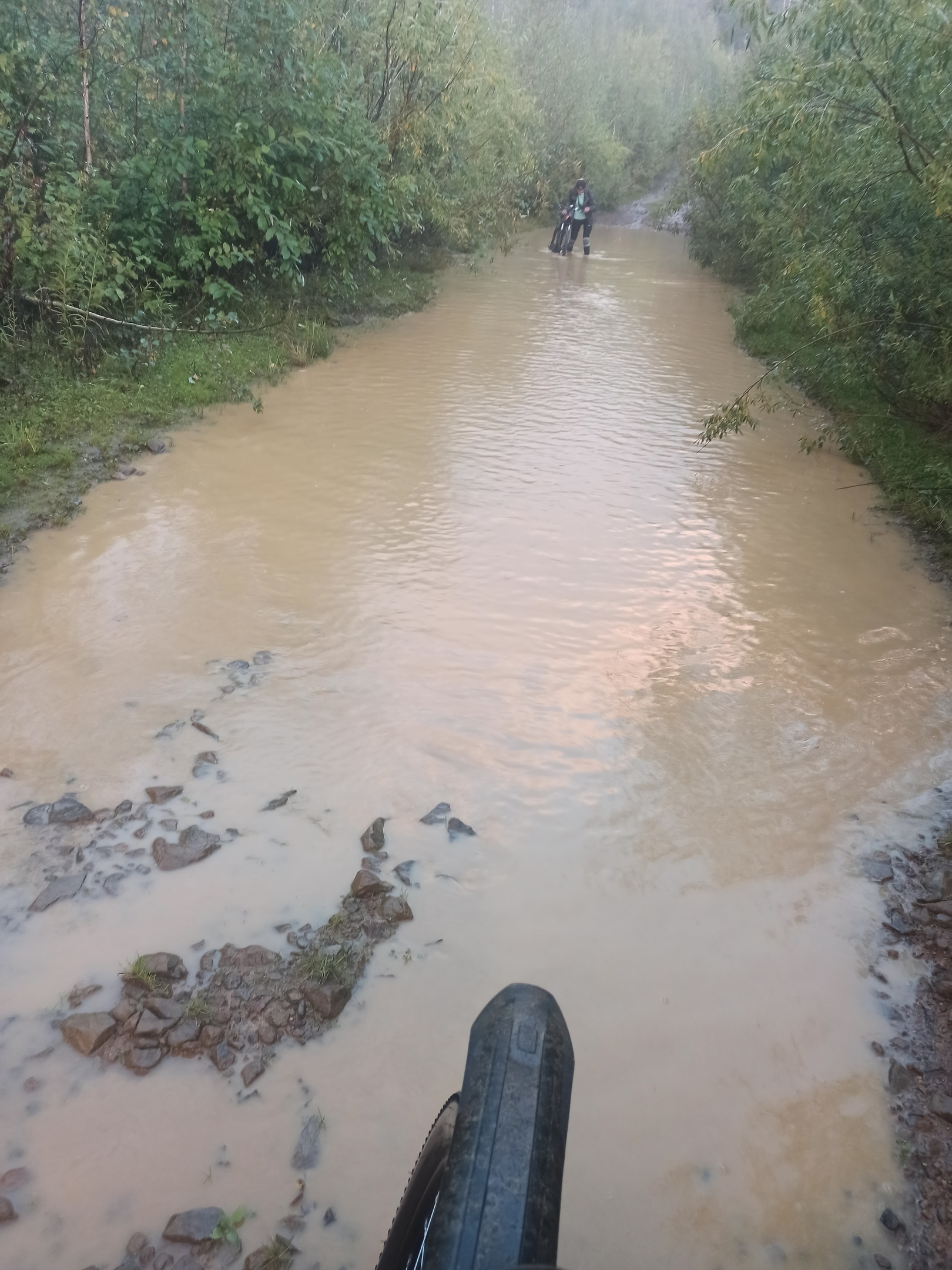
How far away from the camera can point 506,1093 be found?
1.84m

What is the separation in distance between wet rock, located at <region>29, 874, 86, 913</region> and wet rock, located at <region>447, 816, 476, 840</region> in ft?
4.95

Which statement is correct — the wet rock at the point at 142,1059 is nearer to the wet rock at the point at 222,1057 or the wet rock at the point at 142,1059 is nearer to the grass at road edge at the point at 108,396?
the wet rock at the point at 222,1057

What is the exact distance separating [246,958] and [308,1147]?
2.39ft

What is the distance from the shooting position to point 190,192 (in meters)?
9.64

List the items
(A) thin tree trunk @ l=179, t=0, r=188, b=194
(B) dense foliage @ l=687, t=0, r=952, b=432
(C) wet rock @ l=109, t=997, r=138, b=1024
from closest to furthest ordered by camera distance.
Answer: (C) wet rock @ l=109, t=997, r=138, b=1024, (B) dense foliage @ l=687, t=0, r=952, b=432, (A) thin tree trunk @ l=179, t=0, r=188, b=194

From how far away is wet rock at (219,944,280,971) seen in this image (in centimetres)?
307

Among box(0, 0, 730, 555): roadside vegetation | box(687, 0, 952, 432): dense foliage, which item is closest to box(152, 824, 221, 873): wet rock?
box(0, 0, 730, 555): roadside vegetation

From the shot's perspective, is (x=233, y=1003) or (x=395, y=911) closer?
(x=233, y=1003)

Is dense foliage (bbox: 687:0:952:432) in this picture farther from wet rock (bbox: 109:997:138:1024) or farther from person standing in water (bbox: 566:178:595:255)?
person standing in water (bbox: 566:178:595:255)

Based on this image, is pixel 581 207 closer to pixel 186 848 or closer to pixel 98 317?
pixel 98 317

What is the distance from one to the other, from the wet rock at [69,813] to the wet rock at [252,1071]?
4.63ft

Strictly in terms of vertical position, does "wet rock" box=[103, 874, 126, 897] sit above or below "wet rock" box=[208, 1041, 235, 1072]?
below

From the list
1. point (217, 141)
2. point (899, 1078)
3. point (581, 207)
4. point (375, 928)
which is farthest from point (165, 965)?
point (581, 207)

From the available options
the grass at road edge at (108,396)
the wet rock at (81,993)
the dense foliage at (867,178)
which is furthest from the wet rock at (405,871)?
the dense foliage at (867,178)
